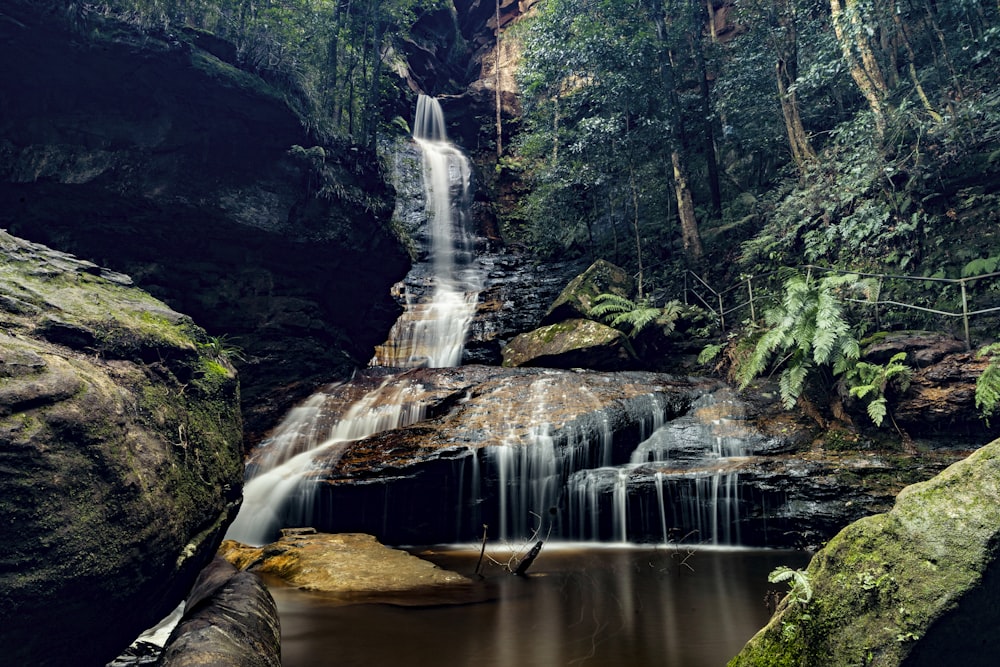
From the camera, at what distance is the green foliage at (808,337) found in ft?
26.2

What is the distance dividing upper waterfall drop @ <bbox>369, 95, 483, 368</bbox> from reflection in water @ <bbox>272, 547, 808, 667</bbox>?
987 cm

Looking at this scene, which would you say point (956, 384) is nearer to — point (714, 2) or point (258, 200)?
point (258, 200)

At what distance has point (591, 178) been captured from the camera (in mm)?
16000

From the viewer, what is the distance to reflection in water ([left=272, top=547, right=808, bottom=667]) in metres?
3.85

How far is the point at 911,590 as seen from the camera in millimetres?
2514

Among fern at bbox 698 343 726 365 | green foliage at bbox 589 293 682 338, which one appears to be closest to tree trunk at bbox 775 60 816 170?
green foliage at bbox 589 293 682 338

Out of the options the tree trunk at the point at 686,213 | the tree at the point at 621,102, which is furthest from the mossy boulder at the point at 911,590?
the tree trunk at the point at 686,213

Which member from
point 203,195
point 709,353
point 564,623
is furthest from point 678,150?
point 564,623

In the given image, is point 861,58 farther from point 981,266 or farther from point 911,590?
point 911,590

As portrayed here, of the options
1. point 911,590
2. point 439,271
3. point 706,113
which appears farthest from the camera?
point 439,271

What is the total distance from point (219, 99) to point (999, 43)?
1619 cm

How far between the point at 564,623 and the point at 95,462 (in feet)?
12.9

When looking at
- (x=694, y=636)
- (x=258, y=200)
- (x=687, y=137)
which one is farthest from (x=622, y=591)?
(x=687, y=137)

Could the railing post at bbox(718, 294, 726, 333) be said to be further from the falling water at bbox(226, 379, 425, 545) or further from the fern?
the falling water at bbox(226, 379, 425, 545)
